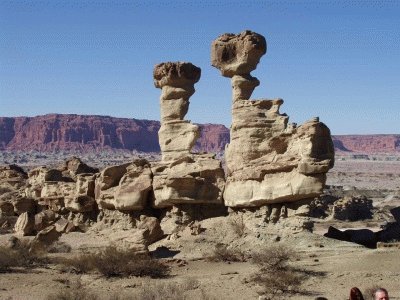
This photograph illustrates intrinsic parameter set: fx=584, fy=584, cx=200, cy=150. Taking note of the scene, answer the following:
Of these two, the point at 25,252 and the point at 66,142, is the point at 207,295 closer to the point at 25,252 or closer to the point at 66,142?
the point at 25,252

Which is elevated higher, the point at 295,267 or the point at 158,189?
the point at 158,189

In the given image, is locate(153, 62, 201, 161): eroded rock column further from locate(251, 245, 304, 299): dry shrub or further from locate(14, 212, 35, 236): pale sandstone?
locate(251, 245, 304, 299): dry shrub

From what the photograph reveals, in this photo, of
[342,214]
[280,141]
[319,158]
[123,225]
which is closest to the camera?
[319,158]

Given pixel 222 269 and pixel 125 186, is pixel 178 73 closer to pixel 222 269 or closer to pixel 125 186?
pixel 125 186

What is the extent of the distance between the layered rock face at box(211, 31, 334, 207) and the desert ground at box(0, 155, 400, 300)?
46.7 inches

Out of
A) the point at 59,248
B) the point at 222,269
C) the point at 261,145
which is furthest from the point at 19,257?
the point at 261,145

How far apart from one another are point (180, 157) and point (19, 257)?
8044mm

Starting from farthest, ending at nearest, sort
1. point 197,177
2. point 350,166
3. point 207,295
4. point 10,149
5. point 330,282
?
1. point 10,149
2. point 350,166
3. point 197,177
4. point 330,282
5. point 207,295

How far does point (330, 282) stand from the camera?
50.1 feet

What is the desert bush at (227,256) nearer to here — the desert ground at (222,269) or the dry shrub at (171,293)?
the desert ground at (222,269)

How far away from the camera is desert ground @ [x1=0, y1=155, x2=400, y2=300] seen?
14586 mm

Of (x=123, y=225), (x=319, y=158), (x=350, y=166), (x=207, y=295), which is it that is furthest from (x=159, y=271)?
(x=350, y=166)

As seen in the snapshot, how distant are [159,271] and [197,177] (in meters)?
6.27

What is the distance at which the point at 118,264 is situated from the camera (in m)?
17.2
